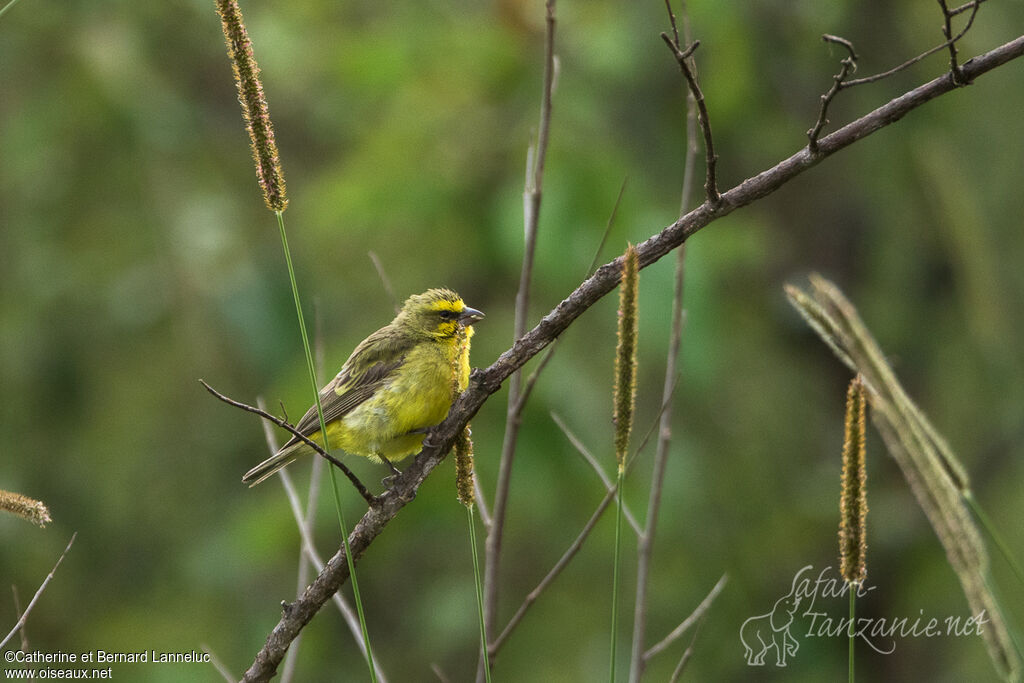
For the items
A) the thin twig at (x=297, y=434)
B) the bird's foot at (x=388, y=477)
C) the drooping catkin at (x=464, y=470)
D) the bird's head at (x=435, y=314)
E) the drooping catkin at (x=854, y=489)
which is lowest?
the drooping catkin at (x=854, y=489)

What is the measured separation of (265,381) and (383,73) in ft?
7.94

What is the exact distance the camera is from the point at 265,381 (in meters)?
7.51

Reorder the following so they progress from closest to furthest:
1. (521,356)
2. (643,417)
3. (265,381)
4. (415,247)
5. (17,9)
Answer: (521,356), (415,247), (17,9), (265,381), (643,417)

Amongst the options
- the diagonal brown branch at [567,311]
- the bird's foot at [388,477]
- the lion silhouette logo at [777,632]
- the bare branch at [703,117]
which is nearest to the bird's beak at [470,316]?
the bird's foot at [388,477]

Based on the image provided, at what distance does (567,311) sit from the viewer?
8.79ft

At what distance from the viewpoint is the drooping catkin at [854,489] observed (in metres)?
2.46

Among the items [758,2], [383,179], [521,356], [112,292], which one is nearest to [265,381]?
[112,292]

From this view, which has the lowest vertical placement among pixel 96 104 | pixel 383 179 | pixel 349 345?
pixel 349 345

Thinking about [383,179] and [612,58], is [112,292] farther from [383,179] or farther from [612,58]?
[612,58]

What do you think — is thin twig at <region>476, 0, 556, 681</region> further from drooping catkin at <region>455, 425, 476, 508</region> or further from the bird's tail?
the bird's tail

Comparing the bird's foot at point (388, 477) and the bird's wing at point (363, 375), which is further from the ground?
the bird's wing at point (363, 375)

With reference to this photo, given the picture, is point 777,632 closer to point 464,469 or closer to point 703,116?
point 464,469

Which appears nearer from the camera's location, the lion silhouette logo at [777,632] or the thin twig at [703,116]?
the thin twig at [703,116]

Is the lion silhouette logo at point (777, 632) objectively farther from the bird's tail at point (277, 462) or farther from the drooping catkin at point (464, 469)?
the drooping catkin at point (464, 469)
